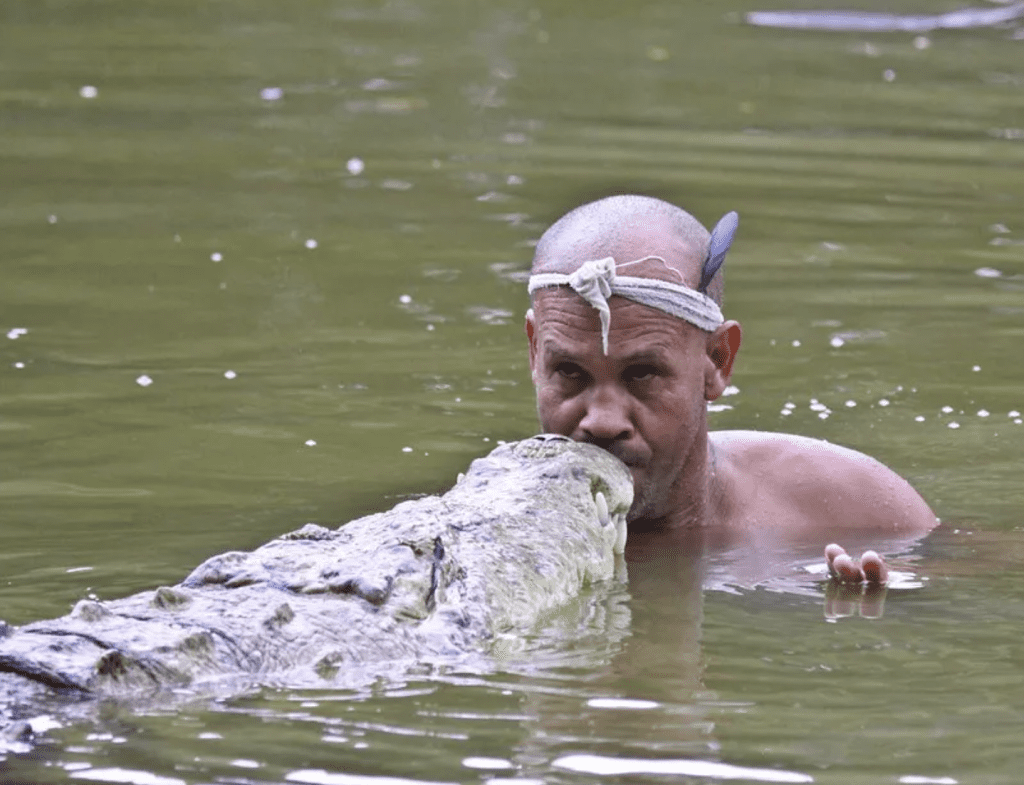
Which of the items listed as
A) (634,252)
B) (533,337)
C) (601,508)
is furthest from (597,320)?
(601,508)

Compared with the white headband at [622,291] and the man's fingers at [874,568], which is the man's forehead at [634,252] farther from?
the man's fingers at [874,568]

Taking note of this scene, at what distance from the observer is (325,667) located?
4.78 metres

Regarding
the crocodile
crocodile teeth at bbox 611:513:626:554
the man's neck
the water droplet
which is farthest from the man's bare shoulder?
the water droplet

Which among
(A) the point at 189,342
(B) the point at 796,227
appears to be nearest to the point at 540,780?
(A) the point at 189,342

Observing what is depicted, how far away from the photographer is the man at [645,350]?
6.00 metres

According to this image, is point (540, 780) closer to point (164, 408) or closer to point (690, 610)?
Result: point (690, 610)

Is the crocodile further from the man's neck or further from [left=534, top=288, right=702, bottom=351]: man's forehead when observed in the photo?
the man's neck

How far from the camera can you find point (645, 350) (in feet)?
19.7

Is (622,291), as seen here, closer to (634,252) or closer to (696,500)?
(634,252)

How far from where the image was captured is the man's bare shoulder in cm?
690

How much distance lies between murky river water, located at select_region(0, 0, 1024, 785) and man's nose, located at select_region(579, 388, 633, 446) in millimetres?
460

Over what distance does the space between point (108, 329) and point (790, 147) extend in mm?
6144

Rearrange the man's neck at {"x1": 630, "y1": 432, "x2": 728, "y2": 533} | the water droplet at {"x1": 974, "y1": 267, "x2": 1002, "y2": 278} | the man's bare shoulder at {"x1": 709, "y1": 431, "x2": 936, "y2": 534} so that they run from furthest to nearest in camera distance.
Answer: the water droplet at {"x1": 974, "y1": 267, "x2": 1002, "y2": 278}
the man's bare shoulder at {"x1": 709, "y1": 431, "x2": 936, "y2": 534}
the man's neck at {"x1": 630, "y1": 432, "x2": 728, "y2": 533}

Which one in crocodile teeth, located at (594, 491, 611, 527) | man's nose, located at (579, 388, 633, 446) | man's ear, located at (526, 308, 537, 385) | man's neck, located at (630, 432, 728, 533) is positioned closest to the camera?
crocodile teeth, located at (594, 491, 611, 527)
